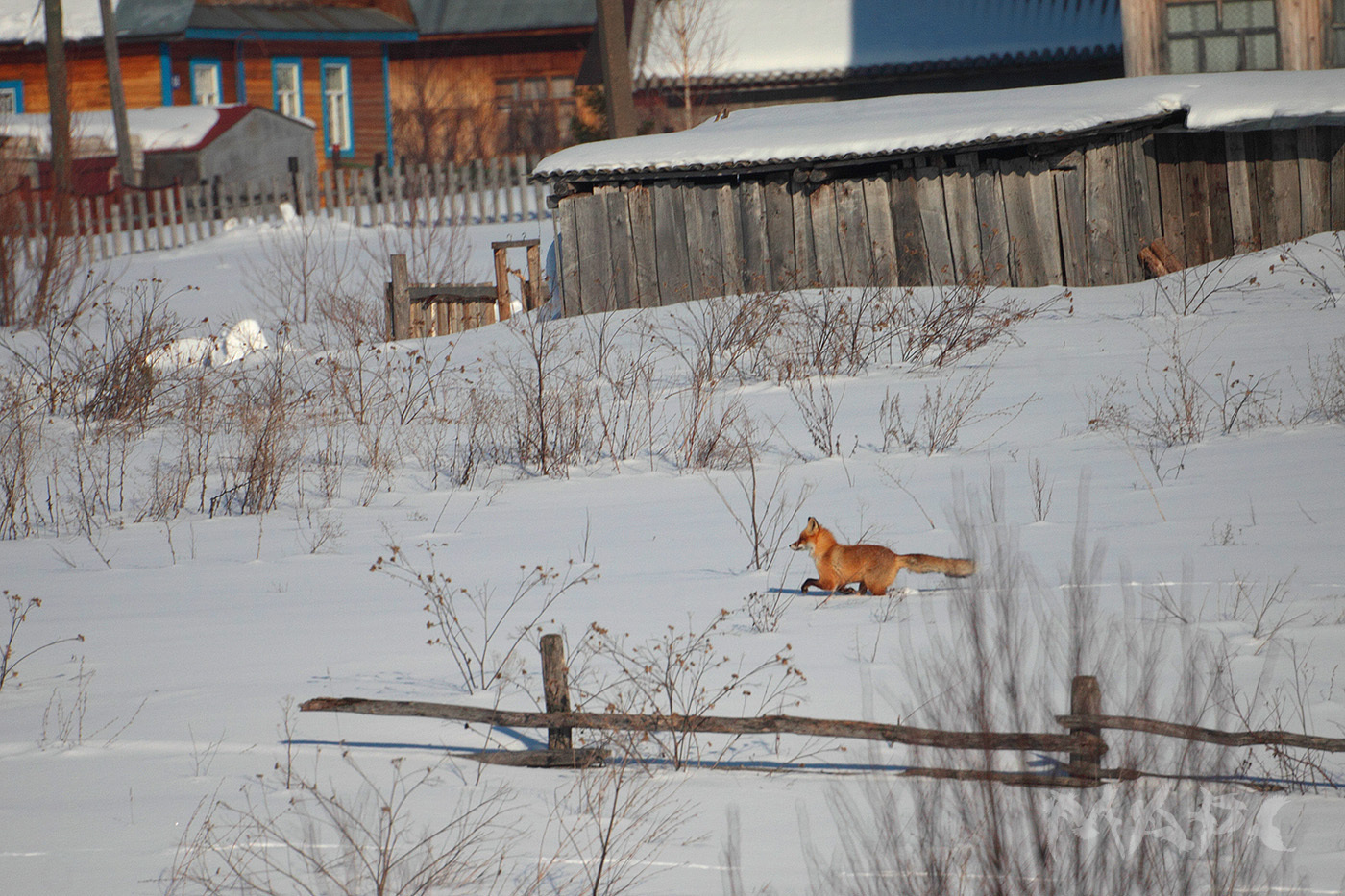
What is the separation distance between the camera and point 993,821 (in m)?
2.54

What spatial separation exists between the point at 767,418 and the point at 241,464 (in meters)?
3.71

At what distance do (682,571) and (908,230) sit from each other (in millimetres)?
6787

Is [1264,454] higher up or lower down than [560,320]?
lower down

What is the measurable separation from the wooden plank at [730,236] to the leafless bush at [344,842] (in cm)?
895

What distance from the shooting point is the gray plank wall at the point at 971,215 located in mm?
11844

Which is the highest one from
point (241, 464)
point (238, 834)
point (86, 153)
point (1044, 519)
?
point (86, 153)

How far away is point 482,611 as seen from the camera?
574cm

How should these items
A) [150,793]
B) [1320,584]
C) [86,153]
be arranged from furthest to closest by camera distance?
1. [86,153]
2. [1320,584]
3. [150,793]

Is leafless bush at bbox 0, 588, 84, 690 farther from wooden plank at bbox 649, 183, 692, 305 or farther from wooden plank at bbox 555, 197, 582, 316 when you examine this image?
wooden plank at bbox 649, 183, 692, 305

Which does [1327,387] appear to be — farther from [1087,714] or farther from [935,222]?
[1087,714]

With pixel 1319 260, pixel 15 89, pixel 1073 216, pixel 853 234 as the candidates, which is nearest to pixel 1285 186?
pixel 1319 260

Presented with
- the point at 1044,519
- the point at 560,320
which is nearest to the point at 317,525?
the point at 1044,519

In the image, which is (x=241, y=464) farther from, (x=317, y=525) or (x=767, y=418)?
(x=767, y=418)

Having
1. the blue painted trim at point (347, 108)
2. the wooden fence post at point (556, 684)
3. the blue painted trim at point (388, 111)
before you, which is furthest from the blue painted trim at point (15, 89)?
the wooden fence post at point (556, 684)
